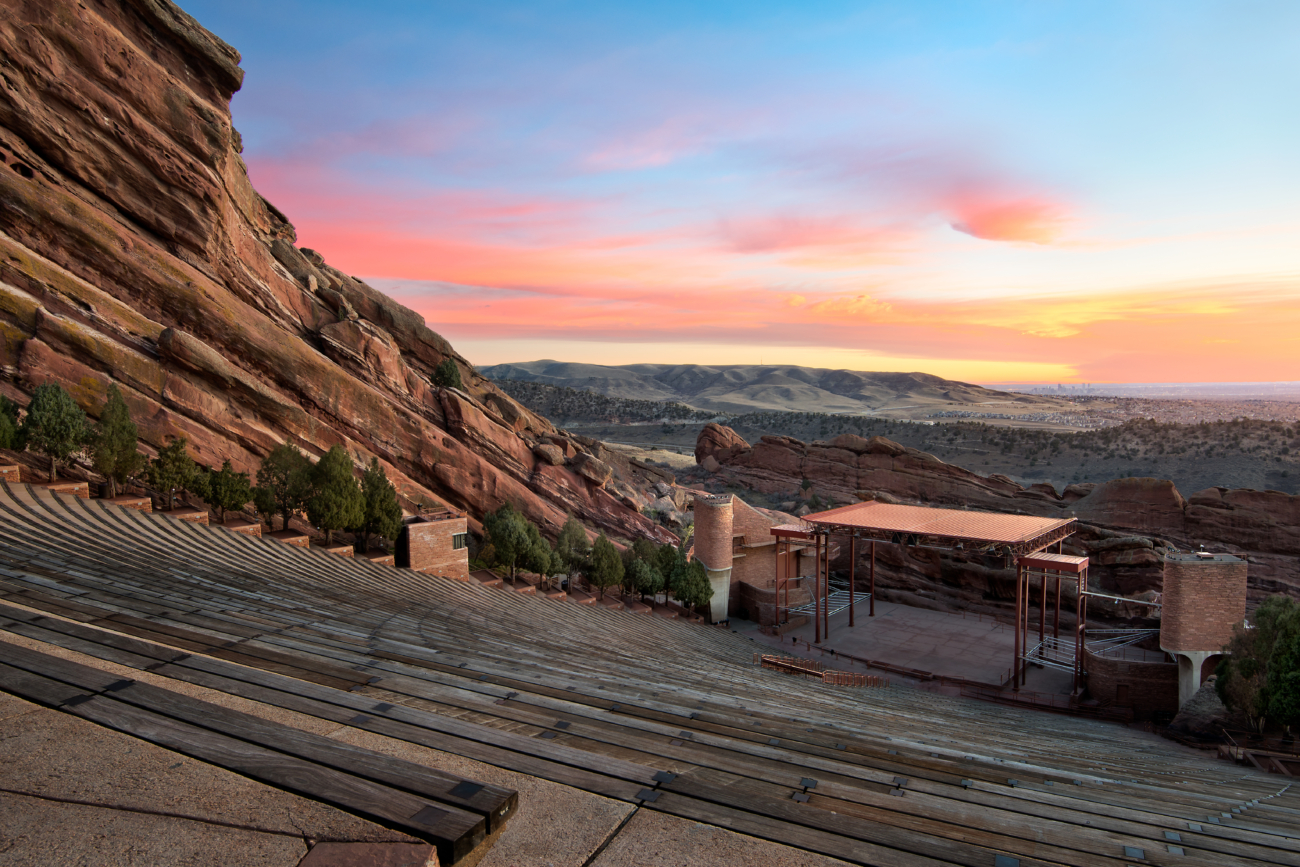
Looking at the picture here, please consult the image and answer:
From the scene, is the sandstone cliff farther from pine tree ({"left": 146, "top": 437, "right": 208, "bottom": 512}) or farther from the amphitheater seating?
pine tree ({"left": 146, "top": 437, "right": 208, "bottom": 512})

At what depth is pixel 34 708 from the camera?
11.4ft

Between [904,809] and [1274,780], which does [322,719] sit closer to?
[904,809]

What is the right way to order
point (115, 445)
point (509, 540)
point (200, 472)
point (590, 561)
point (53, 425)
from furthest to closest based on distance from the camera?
point (590, 561) → point (509, 540) → point (200, 472) → point (115, 445) → point (53, 425)

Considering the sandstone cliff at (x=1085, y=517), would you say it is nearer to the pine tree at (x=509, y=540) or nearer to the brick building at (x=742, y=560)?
the brick building at (x=742, y=560)

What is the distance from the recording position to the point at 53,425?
20.7 meters

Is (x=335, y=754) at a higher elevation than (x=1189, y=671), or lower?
higher

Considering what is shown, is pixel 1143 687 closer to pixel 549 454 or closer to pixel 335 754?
pixel 335 754

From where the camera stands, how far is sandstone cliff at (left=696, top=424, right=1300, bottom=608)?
3544cm

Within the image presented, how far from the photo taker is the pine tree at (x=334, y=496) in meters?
23.6

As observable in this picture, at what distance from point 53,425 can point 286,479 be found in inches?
267

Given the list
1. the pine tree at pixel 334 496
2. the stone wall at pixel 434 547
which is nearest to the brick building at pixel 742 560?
the stone wall at pixel 434 547

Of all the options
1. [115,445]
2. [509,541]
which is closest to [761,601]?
[509,541]

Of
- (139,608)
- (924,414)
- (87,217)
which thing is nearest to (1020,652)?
(139,608)

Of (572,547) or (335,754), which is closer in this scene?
(335,754)
